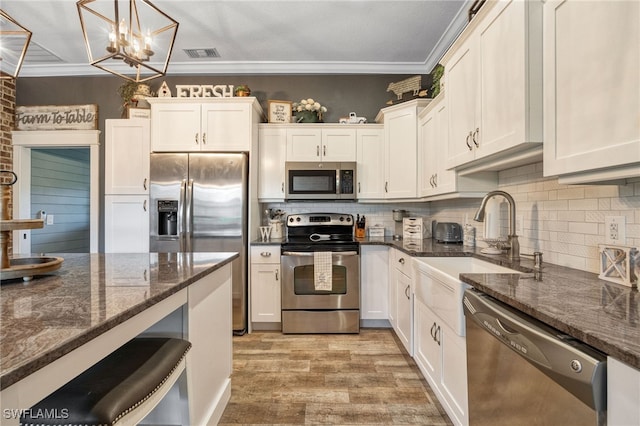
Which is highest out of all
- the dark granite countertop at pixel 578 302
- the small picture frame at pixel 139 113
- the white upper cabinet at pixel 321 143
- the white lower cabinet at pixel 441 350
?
the small picture frame at pixel 139 113

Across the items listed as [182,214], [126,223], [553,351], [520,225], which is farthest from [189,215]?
[553,351]

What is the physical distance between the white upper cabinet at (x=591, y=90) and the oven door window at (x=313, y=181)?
7.24 ft

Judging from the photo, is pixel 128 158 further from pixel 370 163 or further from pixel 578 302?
pixel 578 302

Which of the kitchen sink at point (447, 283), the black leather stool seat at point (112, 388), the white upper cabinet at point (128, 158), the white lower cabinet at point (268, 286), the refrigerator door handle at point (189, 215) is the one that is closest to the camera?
the black leather stool seat at point (112, 388)

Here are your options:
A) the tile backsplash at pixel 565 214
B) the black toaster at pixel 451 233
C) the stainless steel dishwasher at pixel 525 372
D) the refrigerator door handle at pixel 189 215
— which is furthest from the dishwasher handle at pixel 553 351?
the refrigerator door handle at pixel 189 215

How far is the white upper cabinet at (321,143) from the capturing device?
11.0ft

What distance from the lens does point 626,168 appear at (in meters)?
0.96

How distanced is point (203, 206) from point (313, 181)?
3.76 ft

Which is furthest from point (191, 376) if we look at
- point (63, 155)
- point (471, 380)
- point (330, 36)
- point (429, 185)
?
point (63, 155)

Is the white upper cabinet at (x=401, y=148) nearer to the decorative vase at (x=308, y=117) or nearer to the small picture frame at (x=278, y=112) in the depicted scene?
the decorative vase at (x=308, y=117)

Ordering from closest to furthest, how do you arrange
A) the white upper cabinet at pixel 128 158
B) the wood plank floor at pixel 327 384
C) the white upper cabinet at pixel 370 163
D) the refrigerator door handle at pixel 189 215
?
1. the wood plank floor at pixel 327 384
2. the refrigerator door handle at pixel 189 215
3. the white upper cabinet at pixel 128 158
4. the white upper cabinet at pixel 370 163

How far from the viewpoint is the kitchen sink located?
4.95ft

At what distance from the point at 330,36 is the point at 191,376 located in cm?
303

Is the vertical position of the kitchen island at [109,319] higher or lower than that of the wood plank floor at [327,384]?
higher
